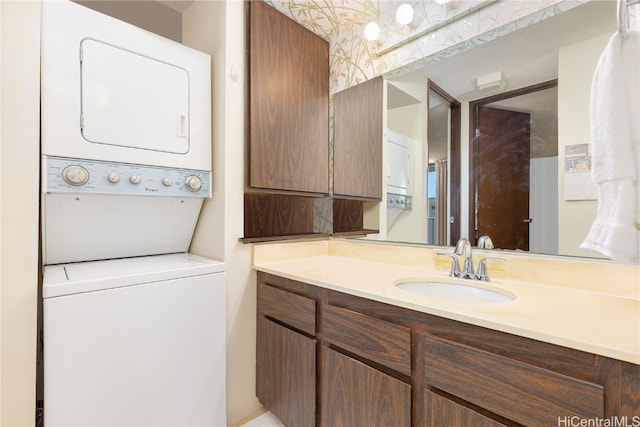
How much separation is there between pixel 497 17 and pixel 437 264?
1.20 meters

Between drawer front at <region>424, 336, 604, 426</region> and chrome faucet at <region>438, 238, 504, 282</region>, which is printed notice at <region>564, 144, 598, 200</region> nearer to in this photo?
chrome faucet at <region>438, 238, 504, 282</region>

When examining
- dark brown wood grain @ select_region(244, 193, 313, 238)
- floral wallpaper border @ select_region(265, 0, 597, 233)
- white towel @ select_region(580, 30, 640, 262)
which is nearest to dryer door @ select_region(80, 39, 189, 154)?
dark brown wood grain @ select_region(244, 193, 313, 238)

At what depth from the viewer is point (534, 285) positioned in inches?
50.4

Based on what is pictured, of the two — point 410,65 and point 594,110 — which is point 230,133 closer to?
point 410,65

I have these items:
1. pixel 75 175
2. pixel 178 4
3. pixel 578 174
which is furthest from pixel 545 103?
pixel 178 4

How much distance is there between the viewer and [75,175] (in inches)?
48.8

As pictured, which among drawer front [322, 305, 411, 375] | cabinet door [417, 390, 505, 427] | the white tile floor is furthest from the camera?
the white tile floor

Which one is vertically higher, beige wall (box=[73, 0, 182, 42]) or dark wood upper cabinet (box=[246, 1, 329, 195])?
beige wall (box=[73, 0, 182, 42])

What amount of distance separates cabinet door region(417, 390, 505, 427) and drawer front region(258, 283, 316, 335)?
1.85 ft

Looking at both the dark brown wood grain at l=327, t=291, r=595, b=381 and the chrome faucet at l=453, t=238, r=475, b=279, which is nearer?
the dark brown wood grain at l=327, t=291, r=595, b=381

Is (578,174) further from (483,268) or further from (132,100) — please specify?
(132,100)

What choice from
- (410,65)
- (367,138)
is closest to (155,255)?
(367,138)

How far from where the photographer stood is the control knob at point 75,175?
1.22 m

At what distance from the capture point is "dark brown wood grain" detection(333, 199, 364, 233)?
2.13m
